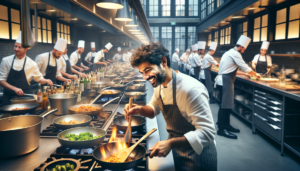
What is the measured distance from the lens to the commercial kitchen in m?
1.08

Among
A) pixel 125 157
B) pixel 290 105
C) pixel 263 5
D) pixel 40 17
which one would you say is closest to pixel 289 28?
pixel 263 5

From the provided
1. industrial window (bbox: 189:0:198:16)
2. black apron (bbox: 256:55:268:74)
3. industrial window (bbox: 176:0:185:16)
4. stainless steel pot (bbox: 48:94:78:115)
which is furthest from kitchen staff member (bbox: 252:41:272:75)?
industrial window (bbox: 176:0:185:16)

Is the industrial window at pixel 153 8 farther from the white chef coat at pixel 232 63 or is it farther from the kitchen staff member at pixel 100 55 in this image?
the white chef coat at pixel 232 63

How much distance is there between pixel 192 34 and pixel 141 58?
13.8m

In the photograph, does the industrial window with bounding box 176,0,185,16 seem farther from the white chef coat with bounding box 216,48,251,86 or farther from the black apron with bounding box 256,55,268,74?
the white chef coat with bounding box 216,48,251,86

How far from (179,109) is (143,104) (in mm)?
1031

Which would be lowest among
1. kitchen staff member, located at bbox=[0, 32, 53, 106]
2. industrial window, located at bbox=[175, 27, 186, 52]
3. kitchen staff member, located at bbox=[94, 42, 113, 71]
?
kitchen staff member, located at bbox=[0, 32, 53, 106]

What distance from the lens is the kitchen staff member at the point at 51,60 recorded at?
12.9ft

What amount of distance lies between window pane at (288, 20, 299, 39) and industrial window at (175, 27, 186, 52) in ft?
31.8

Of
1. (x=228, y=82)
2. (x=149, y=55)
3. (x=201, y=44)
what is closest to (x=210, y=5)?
(x=201, y=44)

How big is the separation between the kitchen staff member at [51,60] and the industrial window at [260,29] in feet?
17.2

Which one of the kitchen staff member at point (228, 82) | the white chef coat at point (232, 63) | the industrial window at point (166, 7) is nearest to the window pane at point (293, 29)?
the kitchen staff member at point (228, 82)

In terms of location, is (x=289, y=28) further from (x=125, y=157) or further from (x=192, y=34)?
(x=192, y=34)

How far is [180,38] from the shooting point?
14.5m
